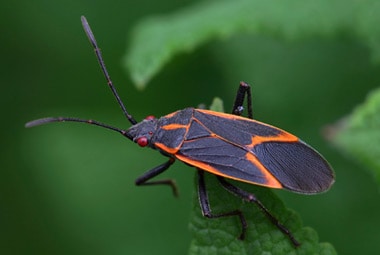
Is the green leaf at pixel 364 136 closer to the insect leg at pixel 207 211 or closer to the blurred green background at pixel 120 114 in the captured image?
the insect leg at pixel 207 211

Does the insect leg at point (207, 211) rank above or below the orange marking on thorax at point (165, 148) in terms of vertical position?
below

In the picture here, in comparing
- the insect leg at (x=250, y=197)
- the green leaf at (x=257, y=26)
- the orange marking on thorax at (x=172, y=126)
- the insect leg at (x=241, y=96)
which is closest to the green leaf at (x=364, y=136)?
the insect leg at (x=250, y=197)

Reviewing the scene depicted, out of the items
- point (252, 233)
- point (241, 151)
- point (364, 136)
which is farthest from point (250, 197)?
point (364, 136)

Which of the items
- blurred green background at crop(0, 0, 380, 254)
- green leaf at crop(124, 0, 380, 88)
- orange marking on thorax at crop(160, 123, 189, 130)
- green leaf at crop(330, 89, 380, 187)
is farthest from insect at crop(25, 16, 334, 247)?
blurred green background at crop(0, 0, 380, 254)

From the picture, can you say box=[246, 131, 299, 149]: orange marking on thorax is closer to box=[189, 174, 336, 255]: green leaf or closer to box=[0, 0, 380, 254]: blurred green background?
box=[189, 174, 336, 255]: green leaf

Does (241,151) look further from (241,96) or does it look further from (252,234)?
(252,234)

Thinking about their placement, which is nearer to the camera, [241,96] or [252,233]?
[252,233]

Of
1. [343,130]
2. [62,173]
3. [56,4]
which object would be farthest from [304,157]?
[56,4]
